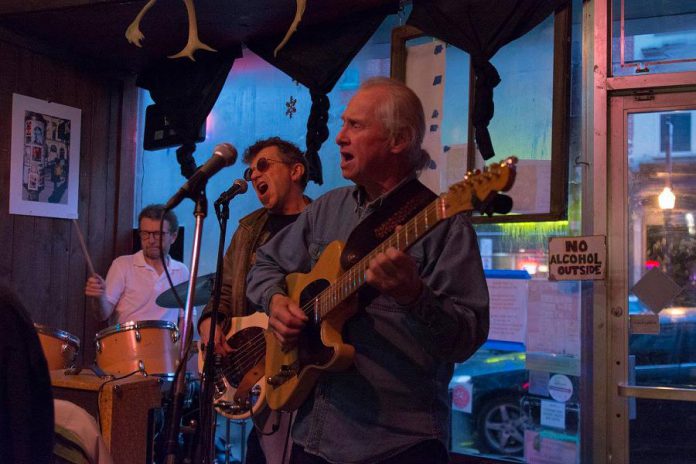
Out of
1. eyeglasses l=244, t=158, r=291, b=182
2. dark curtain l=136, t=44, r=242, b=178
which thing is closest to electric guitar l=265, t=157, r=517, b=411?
eyeglasses l=244, t=158, r=291, b=182

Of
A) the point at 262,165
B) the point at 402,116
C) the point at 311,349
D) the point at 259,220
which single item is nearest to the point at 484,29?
the point at 262,165

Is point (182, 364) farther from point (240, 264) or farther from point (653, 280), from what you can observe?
point (653, 280)

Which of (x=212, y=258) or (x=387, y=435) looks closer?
(x=387, y=435)

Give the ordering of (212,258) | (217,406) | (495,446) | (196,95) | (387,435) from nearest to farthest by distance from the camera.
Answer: (387,435) → (217,406) → (495,446) → (196,95) → (212,258)

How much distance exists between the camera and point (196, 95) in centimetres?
473

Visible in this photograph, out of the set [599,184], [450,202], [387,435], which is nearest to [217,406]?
[387,435]

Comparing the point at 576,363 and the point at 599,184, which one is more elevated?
the point at 599,184

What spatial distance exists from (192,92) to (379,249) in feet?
10.7

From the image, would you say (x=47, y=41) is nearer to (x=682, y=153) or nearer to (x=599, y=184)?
(x=599, y=184)

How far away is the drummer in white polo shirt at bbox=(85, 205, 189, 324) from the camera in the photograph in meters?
4.62

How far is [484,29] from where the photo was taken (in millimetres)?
3609

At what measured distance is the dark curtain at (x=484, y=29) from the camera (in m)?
3.56

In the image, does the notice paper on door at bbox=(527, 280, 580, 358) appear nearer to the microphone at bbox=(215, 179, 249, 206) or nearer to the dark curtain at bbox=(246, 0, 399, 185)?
the dark curtain at bbox=(246, 0, 399, 185)

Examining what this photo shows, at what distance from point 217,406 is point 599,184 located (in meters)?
2.01
